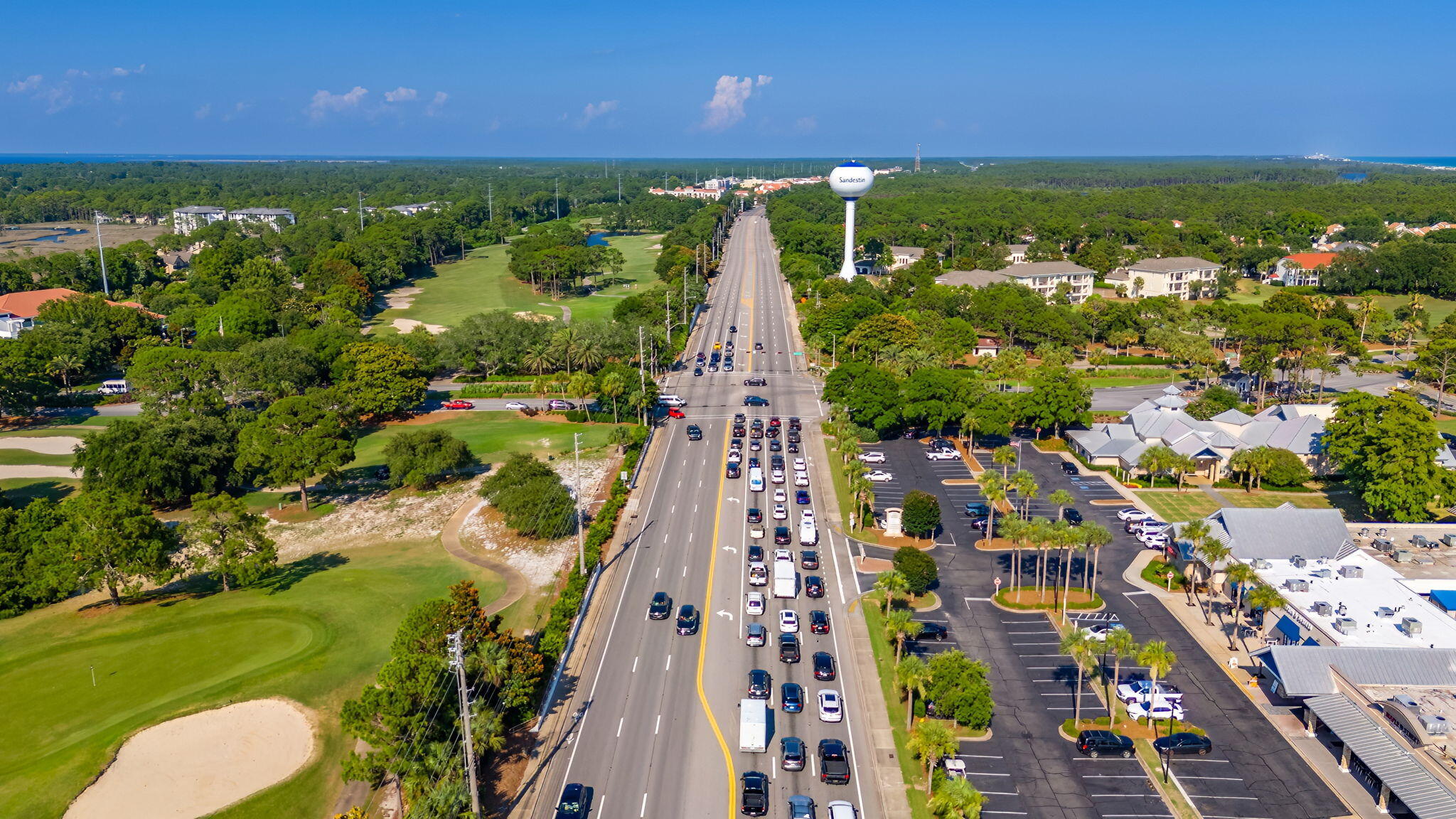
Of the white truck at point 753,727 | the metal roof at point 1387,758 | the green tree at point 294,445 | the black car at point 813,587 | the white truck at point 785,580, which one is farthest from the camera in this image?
the green tree at point 294,445

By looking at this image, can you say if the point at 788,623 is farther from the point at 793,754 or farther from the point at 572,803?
the point at 572,803

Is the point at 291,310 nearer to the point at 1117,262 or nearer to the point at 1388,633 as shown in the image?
the point at 1388,633

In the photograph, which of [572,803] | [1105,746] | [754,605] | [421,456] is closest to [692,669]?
[754,605]

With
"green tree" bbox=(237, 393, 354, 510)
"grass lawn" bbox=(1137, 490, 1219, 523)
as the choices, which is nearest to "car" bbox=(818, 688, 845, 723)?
"grass lawn" bbox=(1137, 490, 1219, 523)

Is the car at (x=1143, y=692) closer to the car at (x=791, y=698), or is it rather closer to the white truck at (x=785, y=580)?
the car at (x=791, y=698)

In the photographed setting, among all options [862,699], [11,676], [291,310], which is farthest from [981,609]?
[291,310]

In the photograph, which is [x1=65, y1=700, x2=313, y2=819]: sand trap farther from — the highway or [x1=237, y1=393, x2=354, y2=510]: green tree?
[x1=237, y1=393, x2=354, y2=510]: green tree

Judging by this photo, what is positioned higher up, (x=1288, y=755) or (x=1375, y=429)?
(x=1375, y=429)

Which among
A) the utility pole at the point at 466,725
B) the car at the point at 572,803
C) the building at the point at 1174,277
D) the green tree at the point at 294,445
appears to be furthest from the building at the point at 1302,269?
the utility pole at the point at 466,725
